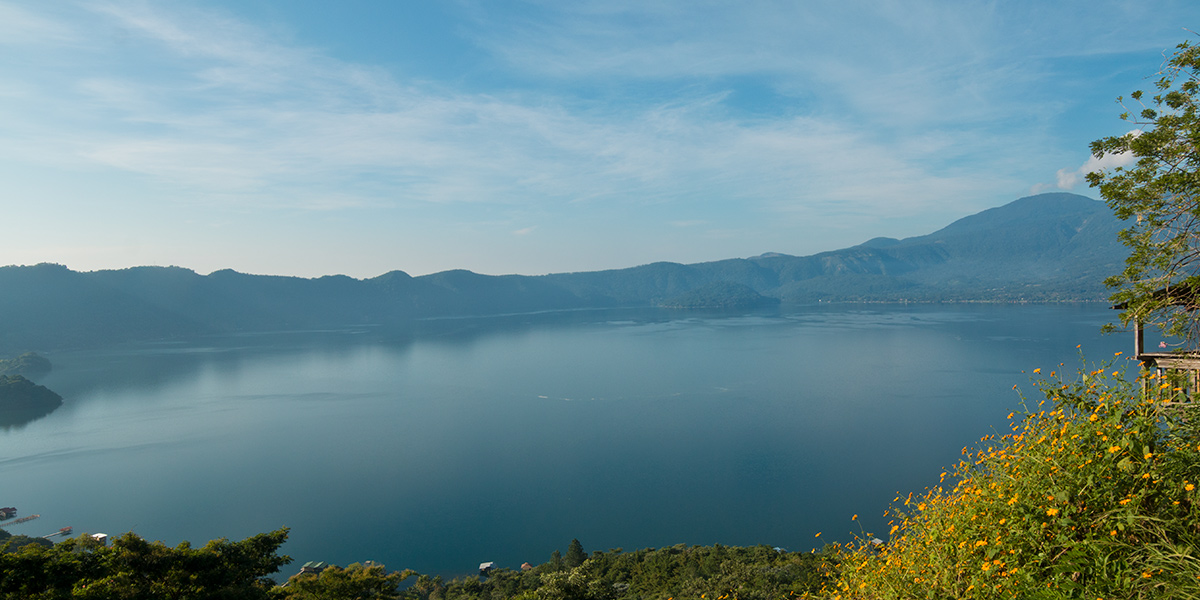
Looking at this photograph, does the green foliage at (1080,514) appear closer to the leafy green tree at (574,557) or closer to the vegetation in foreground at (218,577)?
the vegetation in foreground at (218,577)

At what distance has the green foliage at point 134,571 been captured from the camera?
246 inches

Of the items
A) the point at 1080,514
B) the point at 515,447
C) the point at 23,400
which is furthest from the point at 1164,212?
the point at 23,400

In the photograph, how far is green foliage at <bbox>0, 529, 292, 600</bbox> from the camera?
6.26 meters

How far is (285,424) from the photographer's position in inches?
1705

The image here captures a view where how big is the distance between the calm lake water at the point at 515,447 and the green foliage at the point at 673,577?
14.1 ft

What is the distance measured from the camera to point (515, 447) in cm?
3534

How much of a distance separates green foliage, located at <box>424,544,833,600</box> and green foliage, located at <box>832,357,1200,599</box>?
595 centimetres

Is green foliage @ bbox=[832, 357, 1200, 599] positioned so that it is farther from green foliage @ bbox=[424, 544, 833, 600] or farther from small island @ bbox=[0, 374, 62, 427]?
small island @ bbox=[0, 374, 62, 427]

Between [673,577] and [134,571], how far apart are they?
1201 centimetres

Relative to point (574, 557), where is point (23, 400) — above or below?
above

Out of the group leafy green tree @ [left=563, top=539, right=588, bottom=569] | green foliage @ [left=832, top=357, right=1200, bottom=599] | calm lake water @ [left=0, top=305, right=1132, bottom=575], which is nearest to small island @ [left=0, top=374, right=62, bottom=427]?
calm lake water @ [left=0, top=305, right=1132, bottom=575]

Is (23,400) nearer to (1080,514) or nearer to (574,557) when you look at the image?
(574,557)

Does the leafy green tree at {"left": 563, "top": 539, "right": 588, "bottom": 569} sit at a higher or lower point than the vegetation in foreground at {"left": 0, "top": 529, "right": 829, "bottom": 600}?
lower

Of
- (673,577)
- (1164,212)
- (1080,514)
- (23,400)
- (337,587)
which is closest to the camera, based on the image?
(1080,514)
